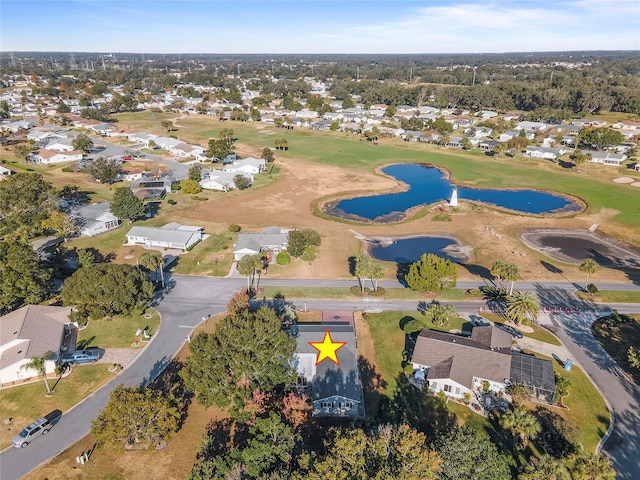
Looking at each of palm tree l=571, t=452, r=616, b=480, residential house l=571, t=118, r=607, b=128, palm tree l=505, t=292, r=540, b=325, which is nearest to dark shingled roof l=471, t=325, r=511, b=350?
palm tree l=505, t=292, r=540, b=325

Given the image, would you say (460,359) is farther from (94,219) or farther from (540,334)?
(94,219)

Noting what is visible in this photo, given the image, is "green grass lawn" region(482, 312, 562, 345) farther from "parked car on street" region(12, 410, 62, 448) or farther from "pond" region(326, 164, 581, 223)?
"parked car on street" region(12, 410, 62, 448)

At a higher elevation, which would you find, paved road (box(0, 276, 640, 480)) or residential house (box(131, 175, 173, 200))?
residential house (box(131, 175, 173, 200))

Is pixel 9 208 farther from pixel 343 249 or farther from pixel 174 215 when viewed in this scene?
pixel 343 249

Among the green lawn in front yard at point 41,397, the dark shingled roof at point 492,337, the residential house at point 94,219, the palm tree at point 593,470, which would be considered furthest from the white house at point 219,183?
the palm tree at point 593,470

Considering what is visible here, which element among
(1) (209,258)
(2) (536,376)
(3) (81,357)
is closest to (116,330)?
(3) (81,357)
